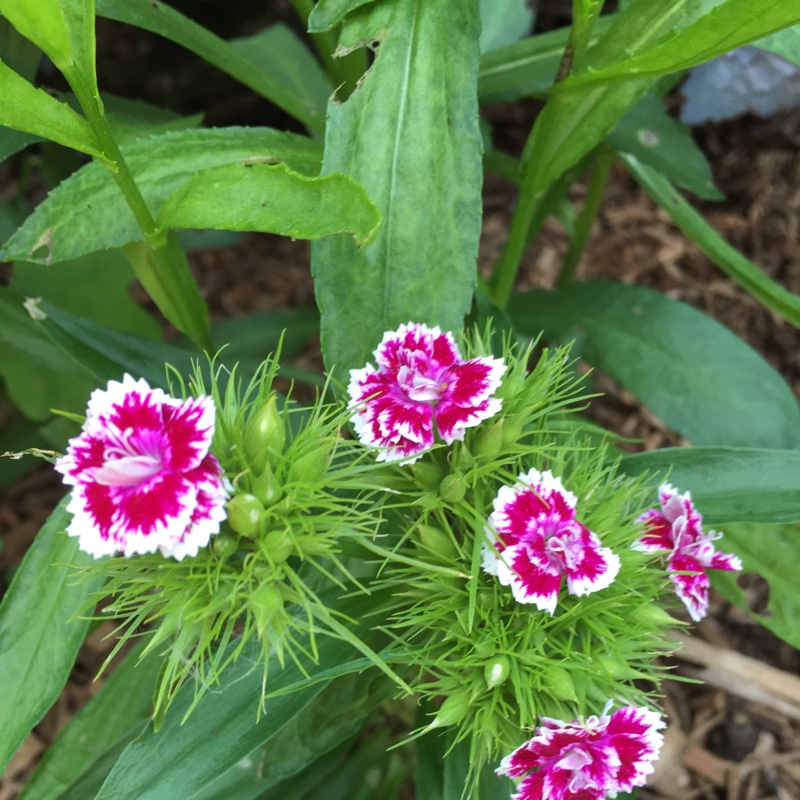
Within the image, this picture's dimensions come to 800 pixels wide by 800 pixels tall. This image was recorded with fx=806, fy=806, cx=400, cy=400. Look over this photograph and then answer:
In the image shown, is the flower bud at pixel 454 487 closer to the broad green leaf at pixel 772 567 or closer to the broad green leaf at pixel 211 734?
the broad green leaf at pixel 211 734

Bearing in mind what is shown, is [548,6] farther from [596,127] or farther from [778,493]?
[778,493]

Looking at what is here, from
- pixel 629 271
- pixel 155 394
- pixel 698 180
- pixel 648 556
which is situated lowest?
pixel 629 271

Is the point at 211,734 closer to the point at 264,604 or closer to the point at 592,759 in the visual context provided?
the point at 264,604

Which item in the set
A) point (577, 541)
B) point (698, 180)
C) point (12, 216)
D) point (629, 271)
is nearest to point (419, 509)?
A: point (577, 541)

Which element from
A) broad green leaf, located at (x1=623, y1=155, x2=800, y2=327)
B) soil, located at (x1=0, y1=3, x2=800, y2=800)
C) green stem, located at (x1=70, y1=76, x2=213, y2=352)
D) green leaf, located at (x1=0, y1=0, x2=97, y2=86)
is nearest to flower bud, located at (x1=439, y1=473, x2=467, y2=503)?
green stem, located at (x1=70, y1=76, x2=213, y2=352)

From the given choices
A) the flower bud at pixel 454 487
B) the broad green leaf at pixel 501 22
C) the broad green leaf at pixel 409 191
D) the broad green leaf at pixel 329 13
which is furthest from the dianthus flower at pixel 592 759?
the broad green leaf at pixel 501 22

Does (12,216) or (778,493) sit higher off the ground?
(12,216)
